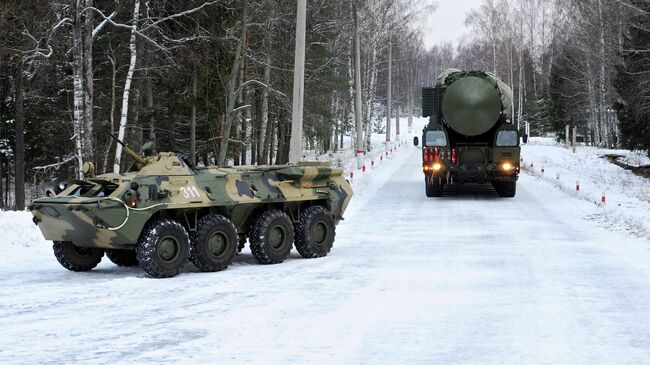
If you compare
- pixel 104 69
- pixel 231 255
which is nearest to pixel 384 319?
pixel 231 255

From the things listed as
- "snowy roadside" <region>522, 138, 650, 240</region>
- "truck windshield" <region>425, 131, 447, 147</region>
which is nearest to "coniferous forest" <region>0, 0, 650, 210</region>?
"snowy roadside" <region>522, 138, 650, 240</region>

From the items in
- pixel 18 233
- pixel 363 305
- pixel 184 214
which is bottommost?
pixel 363 305

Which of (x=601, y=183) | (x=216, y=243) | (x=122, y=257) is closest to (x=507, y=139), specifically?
(x=601, y=183)

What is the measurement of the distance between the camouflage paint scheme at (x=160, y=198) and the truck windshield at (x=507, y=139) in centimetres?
1202

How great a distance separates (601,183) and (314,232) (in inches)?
767

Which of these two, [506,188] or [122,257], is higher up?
[506,188]

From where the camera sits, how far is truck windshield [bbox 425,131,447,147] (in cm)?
2448

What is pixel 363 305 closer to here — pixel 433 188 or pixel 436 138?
pixel 436 138

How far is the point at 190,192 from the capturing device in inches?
447

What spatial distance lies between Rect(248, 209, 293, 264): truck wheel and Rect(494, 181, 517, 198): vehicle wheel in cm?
1331

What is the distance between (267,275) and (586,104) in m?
59.3

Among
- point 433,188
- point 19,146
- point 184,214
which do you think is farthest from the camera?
point 19,146

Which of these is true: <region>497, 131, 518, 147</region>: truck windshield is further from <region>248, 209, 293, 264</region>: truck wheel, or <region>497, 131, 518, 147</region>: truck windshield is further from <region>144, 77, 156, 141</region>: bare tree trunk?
<region>248, 209, 293, 264</region>: truck wheel

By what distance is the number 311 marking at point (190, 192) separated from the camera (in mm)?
11268
